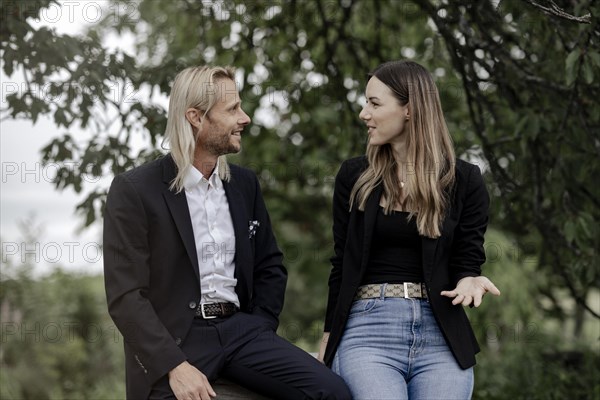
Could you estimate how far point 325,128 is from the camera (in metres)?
7.83

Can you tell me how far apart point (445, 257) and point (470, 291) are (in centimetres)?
22

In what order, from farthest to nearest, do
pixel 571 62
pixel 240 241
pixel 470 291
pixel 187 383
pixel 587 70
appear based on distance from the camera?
pixel 587 70
pixel 571 62
pixel 240 241
pixel 470 291
pixel 187 383

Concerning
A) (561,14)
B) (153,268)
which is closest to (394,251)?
(153,268)

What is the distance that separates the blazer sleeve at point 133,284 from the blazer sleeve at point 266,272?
20.5 inches

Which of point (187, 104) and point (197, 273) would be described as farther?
point (187, 104)

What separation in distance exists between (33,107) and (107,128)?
435 millimetres

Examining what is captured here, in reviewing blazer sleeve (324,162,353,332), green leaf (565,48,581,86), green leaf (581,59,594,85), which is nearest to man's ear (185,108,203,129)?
blazer sleeve (324,162,353,332)

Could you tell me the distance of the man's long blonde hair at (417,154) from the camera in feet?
11.6

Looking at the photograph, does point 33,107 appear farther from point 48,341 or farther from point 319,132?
point 48,341

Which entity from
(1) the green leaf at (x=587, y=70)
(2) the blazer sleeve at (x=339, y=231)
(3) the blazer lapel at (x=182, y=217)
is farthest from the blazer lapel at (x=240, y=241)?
(1) the green leaf at (x=587, y=70)

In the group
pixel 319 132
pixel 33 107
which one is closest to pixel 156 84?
pixel 33 107

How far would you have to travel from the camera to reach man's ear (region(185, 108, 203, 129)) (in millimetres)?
3588

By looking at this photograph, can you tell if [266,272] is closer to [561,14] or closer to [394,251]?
[394,251]

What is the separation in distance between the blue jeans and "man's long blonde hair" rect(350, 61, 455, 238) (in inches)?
15.6
